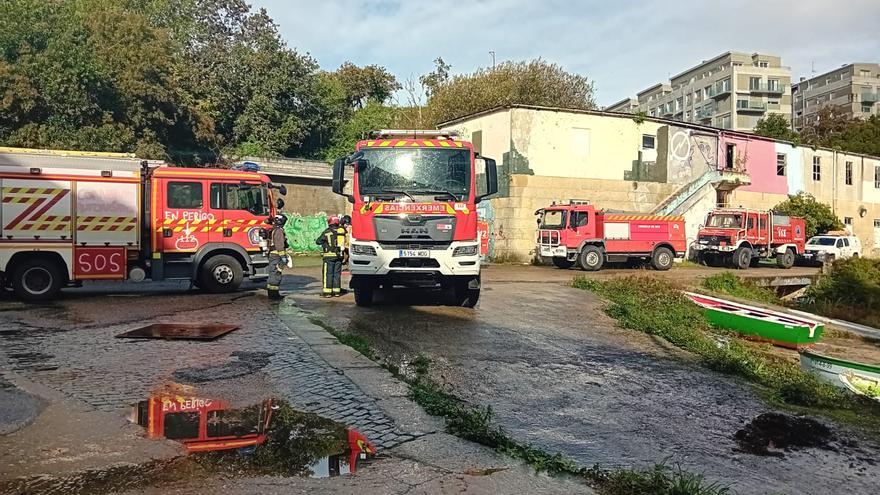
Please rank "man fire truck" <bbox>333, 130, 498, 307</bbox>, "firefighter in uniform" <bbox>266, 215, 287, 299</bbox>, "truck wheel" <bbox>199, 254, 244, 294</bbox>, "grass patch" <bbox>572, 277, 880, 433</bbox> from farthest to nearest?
"truck wheel" <bbox>199, 254, 244, 294</bbox>
"firefighter in uniform" <bbox>266, 215, 287, 299</bbox>
"man fire truck" <bbox>333, 130, 498, 307</bbox>
"grass patch" <bbox>572, 277, 880, 433</bbox>

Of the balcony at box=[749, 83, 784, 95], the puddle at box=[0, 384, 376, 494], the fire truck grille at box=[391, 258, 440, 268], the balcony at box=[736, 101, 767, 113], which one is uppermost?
the balcony at box=[749, 83, 784, 95]

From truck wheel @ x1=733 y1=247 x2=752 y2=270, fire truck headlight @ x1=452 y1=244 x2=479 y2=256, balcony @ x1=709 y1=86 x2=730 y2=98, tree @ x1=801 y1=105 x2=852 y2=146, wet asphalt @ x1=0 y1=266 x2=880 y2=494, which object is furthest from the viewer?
balcony @ x1=709 y1=86 x2=730 y2=98

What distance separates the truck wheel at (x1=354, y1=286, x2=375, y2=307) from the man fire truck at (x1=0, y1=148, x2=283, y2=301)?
8.87 ft

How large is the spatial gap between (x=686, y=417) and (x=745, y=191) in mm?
32326

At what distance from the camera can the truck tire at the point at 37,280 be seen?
11938 millimetres

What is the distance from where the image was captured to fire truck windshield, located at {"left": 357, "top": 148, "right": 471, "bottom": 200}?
10.5m

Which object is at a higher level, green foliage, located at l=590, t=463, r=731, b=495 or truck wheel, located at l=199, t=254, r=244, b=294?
truck wheel, located at l=199, t=254, r=244, b=294

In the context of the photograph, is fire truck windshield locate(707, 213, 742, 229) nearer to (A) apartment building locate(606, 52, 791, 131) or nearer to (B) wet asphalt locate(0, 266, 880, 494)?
(B) wet asphalt locate(0, 266, 880, 494)

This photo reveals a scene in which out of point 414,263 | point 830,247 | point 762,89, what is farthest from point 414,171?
point 762,89

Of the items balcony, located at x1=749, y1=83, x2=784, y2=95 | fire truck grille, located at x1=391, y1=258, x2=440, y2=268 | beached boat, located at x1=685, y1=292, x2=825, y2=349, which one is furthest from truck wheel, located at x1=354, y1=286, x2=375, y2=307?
balcony, located at x1=749, y1=83, x2=784, y2=95

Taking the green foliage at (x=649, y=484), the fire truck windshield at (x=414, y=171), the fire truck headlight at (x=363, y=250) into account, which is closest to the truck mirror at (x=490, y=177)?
the fire truck windshield at (x=414, y=171)

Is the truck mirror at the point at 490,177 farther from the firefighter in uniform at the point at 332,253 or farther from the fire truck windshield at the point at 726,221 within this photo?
the fire truck windshield at the point at 726,221

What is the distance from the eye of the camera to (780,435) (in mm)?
5605

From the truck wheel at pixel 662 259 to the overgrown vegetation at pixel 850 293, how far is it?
16.1ft
